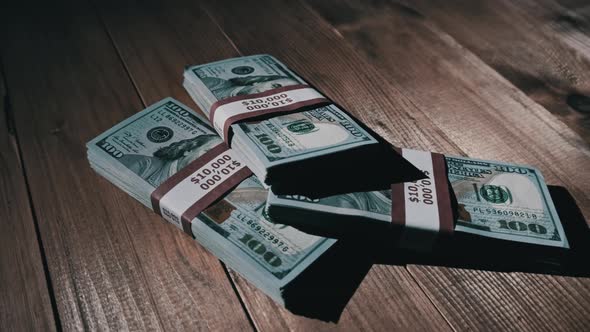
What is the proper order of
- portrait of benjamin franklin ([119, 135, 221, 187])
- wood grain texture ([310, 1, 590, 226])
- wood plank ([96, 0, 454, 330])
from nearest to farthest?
wood plank ([96, 0, 454, 330]) < portrait of benjamin franklin ([119, 135, 221, 187]) < wood grain texture ([310, 1, 590, 226])

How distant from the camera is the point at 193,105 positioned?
3.07 ft

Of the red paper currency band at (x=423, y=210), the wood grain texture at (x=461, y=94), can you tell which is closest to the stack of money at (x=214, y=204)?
the red paper currency band at (x=423, y=210)

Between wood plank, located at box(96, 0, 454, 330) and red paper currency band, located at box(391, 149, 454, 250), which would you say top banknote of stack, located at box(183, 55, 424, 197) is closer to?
red paper currency band, located at box(391, 149, 454, 250)

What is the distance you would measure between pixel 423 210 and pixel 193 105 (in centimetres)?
48

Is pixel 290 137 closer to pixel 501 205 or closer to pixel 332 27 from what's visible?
pixel 501 205

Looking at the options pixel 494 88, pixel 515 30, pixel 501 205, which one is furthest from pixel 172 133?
pixel 515 30

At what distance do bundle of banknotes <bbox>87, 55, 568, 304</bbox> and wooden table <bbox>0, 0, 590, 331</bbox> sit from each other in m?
A: 0.05

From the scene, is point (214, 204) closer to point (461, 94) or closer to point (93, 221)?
point (93, 221)

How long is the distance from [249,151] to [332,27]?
0.55 meters

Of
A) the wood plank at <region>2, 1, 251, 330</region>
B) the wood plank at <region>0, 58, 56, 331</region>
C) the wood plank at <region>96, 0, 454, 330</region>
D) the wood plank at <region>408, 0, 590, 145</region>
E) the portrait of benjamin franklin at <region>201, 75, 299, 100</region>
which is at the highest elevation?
the wood plank at <region>408, 0, 590, 145</region>

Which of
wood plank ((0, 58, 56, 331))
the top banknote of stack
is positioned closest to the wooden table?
wood plank ((0, 58, 56, 331))

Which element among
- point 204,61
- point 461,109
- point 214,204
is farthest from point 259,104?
point 461,109

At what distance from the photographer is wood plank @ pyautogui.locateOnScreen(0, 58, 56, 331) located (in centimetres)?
63

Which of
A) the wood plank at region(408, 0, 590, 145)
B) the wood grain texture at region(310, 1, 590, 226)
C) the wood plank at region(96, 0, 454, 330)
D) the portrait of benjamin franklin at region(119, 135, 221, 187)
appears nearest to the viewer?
the wood plank at region(96, 0, 454, 330)
